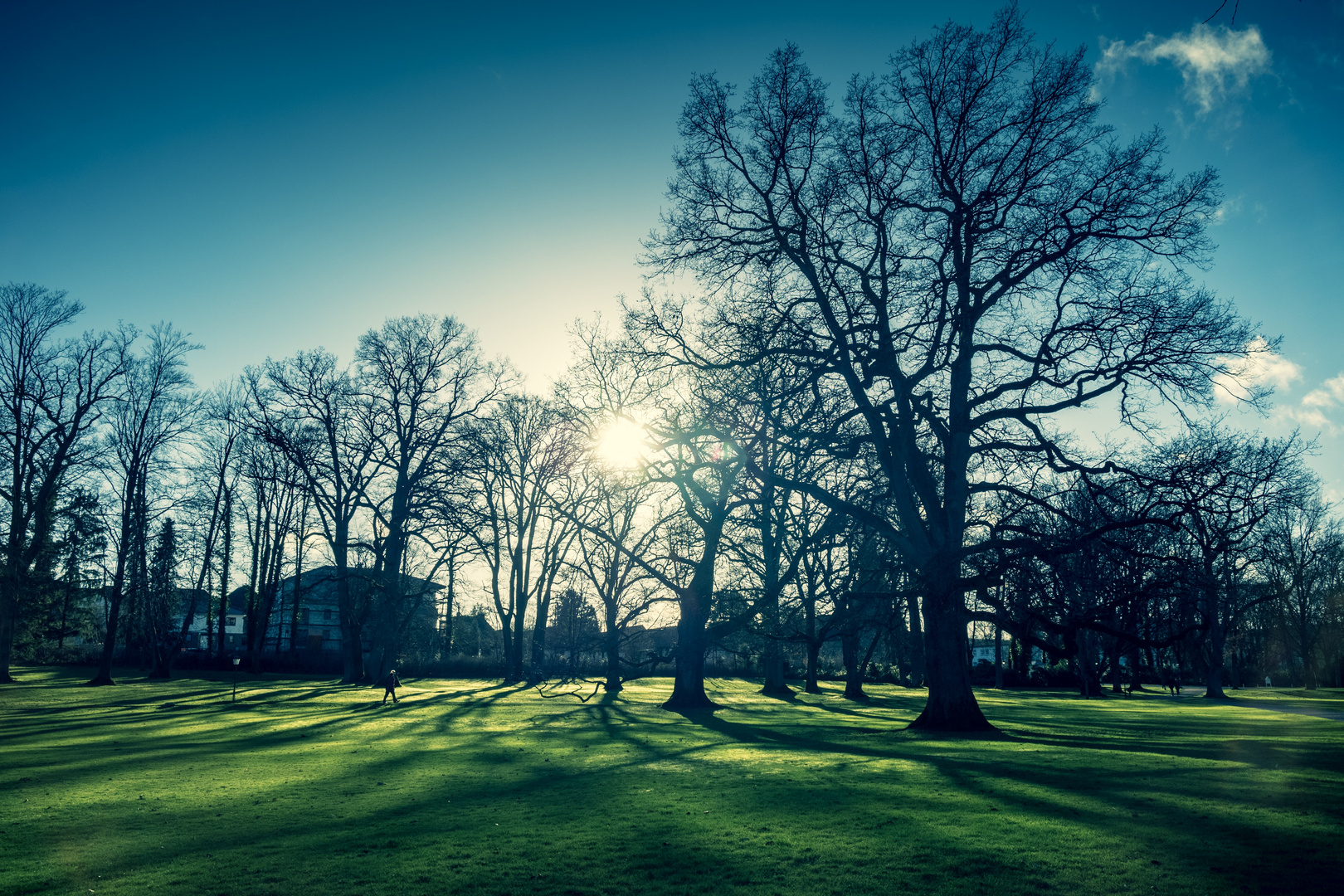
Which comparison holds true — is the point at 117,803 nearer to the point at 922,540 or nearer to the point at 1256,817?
the point at 1256,817

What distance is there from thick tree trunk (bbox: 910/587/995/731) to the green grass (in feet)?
3.27

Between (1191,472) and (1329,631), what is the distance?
2254 inches

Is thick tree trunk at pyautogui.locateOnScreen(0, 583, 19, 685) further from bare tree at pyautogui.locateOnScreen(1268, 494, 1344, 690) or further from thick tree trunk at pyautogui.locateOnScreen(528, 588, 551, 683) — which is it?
bare tree at pyautogui.locateOnScreen(1268, 494, 1344, 690)

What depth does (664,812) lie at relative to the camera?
8.66m

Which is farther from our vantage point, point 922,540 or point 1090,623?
point 922,540

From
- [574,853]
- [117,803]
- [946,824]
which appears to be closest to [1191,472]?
[946,824]

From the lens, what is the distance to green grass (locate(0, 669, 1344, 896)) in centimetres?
611

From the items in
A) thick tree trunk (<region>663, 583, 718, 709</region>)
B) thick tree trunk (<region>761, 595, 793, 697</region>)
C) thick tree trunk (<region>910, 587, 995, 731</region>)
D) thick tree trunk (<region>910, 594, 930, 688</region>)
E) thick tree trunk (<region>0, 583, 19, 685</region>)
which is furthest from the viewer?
→ thick tree trunk (<region>910, 594, 930, 688</region>)

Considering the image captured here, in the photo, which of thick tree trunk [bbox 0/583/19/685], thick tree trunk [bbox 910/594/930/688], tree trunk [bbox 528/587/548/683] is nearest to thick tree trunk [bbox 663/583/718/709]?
thick tree trunk [bbox 910/594/930/688]

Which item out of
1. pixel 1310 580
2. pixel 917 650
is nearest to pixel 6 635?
pixel 917 650

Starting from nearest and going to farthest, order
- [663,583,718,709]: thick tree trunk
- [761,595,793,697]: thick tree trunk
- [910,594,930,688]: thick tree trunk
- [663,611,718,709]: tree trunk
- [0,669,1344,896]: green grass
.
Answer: [0,669,1344,896]: green grass, [663,583,718,709]: thick tree trunk, [663,611,718,709]: tree trunk, [761,595,793,697]: thick tree trunk, [910,594,930,688]: thick tree trunk

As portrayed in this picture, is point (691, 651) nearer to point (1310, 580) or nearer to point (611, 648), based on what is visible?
point (611, 648)

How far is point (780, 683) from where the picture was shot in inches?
1631

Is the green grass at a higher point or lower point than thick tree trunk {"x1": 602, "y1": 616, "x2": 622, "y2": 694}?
higher
